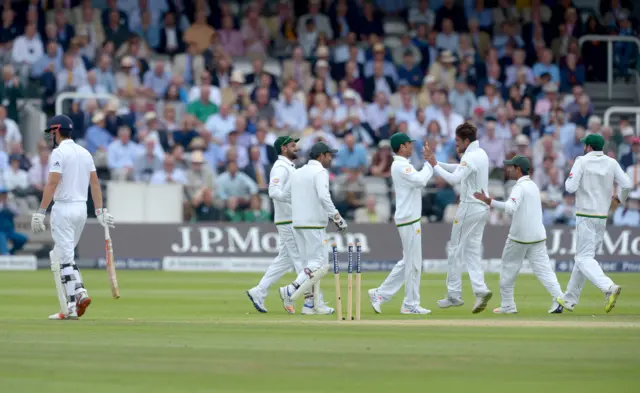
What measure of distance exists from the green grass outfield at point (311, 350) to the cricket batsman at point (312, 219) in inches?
19.2

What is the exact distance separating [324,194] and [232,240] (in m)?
10.9

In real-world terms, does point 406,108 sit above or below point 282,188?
above

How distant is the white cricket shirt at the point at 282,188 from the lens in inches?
617

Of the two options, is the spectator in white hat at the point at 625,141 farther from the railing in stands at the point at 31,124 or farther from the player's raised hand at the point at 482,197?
the player's raised hand at the point at 482,197

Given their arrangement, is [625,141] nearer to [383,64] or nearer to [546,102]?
[546,102]

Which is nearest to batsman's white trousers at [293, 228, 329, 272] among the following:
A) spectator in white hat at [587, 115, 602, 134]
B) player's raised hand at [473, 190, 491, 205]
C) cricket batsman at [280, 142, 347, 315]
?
cricket batsman at [280, 142, 347, 315]

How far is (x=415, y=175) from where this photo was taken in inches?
595

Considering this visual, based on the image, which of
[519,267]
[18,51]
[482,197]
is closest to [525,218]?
[519,267]

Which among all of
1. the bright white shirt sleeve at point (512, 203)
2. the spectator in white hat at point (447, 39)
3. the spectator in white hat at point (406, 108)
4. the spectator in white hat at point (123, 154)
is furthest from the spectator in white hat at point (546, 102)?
the bright white shirt sleeve at point (512, 203)

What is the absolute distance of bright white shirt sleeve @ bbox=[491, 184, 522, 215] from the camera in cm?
1481

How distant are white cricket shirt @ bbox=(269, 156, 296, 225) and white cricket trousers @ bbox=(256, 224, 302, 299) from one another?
129 millimetres

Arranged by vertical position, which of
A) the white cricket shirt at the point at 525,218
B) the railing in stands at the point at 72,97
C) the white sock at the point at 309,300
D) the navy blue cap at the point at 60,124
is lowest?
the white sock at the point at 309,300

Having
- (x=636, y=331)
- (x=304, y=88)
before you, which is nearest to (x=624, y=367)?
(x=636, y=331)

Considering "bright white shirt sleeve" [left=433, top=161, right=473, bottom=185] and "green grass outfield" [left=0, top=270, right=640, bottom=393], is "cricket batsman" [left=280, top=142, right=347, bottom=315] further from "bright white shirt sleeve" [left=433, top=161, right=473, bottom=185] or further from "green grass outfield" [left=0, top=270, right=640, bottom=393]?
"bright white shirt sleeve" [left=433, top=161, right=473, bottom=185]
